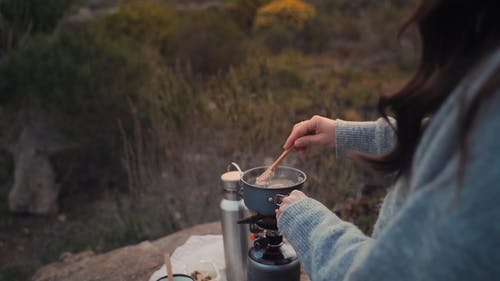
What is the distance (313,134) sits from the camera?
192cm

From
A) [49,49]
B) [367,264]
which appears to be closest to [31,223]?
[49,49]

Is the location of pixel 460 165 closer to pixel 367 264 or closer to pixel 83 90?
pixel 367 264

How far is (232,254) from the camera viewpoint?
204 cm

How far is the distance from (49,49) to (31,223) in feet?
4.36

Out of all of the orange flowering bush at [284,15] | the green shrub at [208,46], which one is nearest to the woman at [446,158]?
the green shrub at [208,46]

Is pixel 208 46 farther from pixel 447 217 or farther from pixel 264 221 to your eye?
pixel 447 217

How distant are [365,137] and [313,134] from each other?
0.70 ft

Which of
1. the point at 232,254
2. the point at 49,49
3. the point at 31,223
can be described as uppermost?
the point at 49,49

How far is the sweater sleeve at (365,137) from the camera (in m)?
1.73

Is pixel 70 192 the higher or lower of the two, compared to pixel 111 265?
lower

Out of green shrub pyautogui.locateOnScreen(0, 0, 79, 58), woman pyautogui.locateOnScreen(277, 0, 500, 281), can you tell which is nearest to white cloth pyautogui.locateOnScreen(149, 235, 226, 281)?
woman pyautogui.locateOnScreen(277, 0, 500, 281)

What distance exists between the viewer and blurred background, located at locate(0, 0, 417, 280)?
3.51 m

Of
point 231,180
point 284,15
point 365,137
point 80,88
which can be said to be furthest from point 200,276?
point 284,15

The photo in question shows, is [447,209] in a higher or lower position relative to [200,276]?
higher
